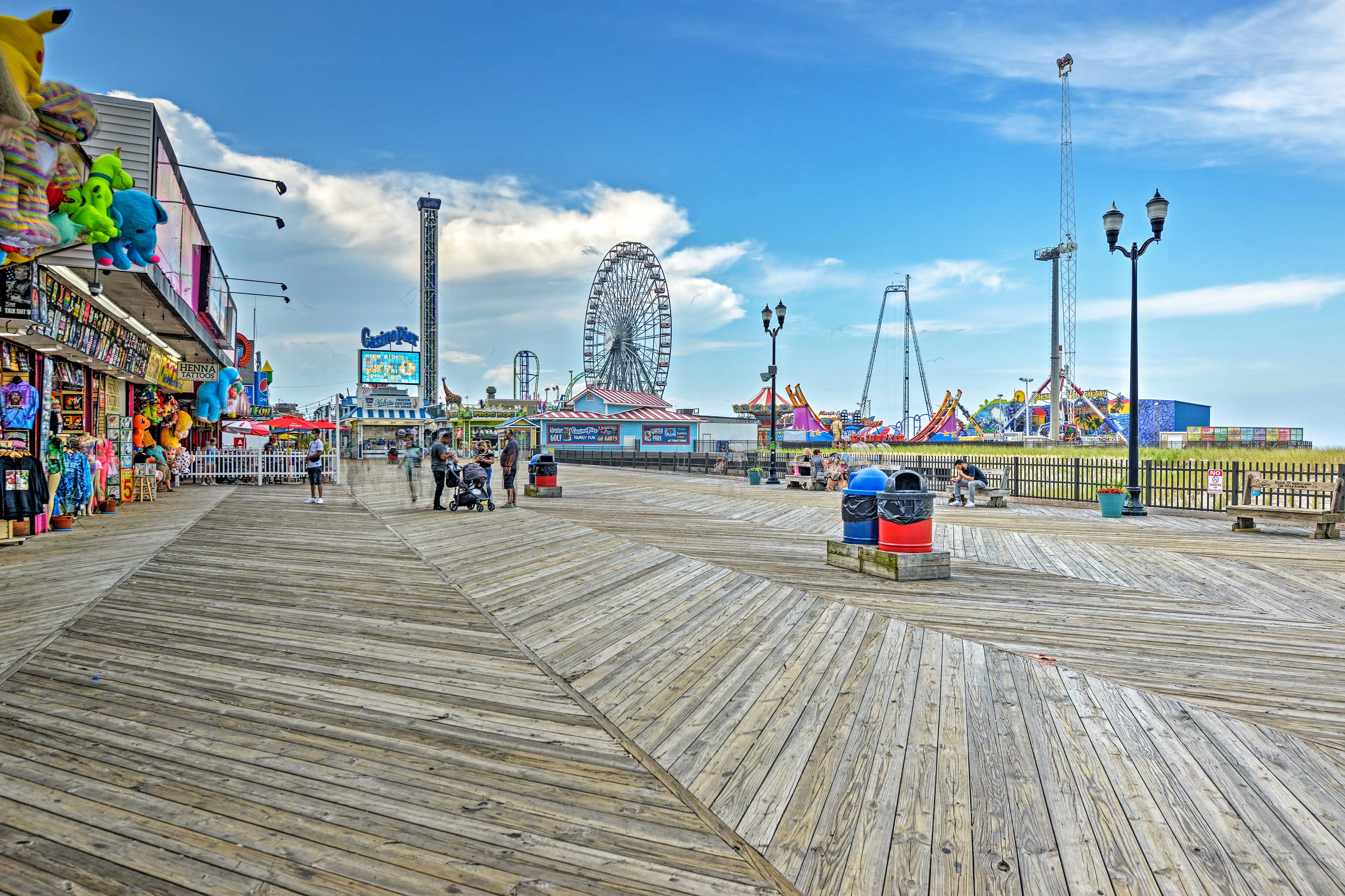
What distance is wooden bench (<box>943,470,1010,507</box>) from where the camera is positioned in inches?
601

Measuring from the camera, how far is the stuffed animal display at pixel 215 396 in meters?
20.9

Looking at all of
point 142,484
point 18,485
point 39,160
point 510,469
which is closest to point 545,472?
point 510,469

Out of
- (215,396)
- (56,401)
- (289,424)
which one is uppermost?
(215,396)

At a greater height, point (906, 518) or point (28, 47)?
point (28, 47)

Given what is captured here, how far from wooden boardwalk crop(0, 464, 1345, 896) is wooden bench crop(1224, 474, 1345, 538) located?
4379 millimetres

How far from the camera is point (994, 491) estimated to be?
50.2 ft

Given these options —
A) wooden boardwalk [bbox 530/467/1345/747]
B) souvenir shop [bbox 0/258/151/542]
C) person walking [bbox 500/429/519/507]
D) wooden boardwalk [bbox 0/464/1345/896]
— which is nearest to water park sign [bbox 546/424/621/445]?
person walking [bbox 500/429/519/507]

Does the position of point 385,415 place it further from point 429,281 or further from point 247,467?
point 247,467

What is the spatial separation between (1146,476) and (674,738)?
16769 millimetres

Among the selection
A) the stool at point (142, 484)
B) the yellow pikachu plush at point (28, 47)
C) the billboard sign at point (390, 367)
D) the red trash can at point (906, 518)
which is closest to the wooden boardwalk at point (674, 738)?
the red trash can at point (906, 518)

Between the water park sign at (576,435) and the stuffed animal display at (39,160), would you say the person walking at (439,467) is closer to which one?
the stuffed animal display at (39,160)

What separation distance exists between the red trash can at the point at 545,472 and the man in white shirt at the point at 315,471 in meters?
4.60

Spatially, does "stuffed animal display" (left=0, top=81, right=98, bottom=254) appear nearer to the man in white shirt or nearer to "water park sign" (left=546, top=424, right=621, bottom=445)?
the man in white shirt

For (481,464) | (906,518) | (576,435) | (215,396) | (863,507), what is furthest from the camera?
(576,435)
